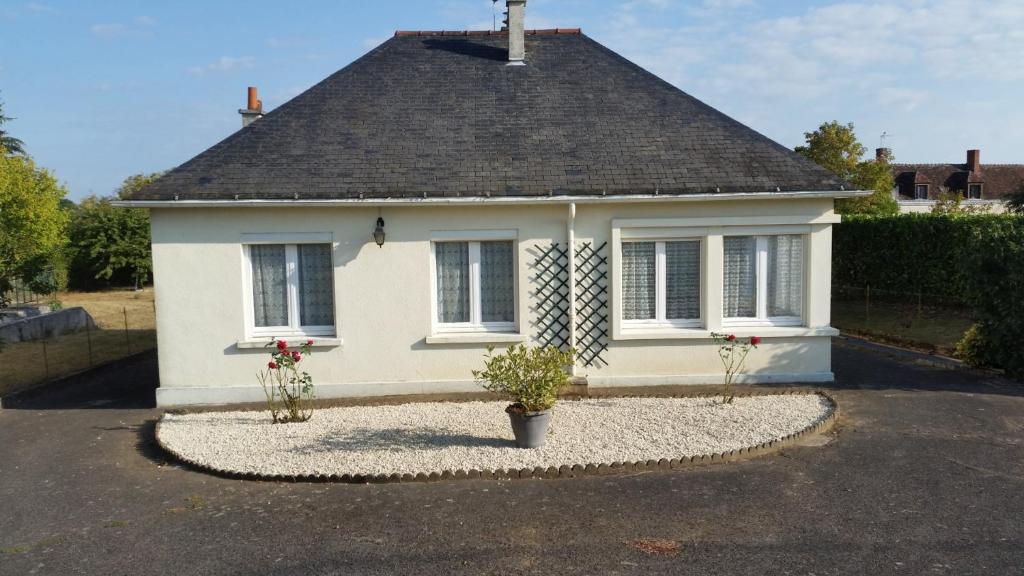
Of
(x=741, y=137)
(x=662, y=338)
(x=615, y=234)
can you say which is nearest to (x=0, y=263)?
(x=615, y=234)

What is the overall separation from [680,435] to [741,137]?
6.00 metres

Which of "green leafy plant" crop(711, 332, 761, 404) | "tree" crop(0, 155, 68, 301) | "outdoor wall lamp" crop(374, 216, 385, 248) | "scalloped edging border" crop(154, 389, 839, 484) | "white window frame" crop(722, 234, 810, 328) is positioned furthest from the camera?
"tree" crop(0, 155, 68, 301)

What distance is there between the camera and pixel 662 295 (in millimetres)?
11898

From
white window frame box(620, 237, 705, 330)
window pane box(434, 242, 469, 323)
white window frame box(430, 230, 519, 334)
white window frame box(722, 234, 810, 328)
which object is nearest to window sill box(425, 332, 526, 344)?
white window frame box(430, 230, 519, 334)

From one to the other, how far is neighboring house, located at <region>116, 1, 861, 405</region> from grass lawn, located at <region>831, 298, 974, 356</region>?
545 cm

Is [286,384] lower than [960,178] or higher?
lower

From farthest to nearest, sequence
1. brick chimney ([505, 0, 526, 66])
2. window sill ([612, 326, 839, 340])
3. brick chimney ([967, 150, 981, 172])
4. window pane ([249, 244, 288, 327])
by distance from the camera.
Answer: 1. brick chimney ([967, 150, 981, 172])
2. brick chimney ([505, 0, 526, 66])
3. window sill ([612, 326, 839, 340])
4. window pane ([249, 244, 288, 327])

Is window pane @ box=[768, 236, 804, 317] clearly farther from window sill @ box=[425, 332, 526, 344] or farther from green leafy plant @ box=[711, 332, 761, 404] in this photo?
window sill @ box=[425, 332, 526, 344]

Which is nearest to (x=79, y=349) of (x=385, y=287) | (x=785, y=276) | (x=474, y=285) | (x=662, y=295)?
(x=385, y=287)

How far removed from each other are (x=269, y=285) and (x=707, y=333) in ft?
23.8

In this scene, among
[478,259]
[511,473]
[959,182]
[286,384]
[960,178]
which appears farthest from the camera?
[960,178]

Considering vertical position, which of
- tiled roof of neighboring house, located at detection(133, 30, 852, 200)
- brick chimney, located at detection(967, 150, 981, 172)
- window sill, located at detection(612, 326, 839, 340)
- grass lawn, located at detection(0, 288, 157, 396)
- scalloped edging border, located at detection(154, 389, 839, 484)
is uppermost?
brick chimney, located at detection(967, 150, 981, 172)

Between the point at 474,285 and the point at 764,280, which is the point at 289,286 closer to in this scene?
the point at 474,285

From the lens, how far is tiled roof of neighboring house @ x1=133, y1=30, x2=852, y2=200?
Result: 447 inches
